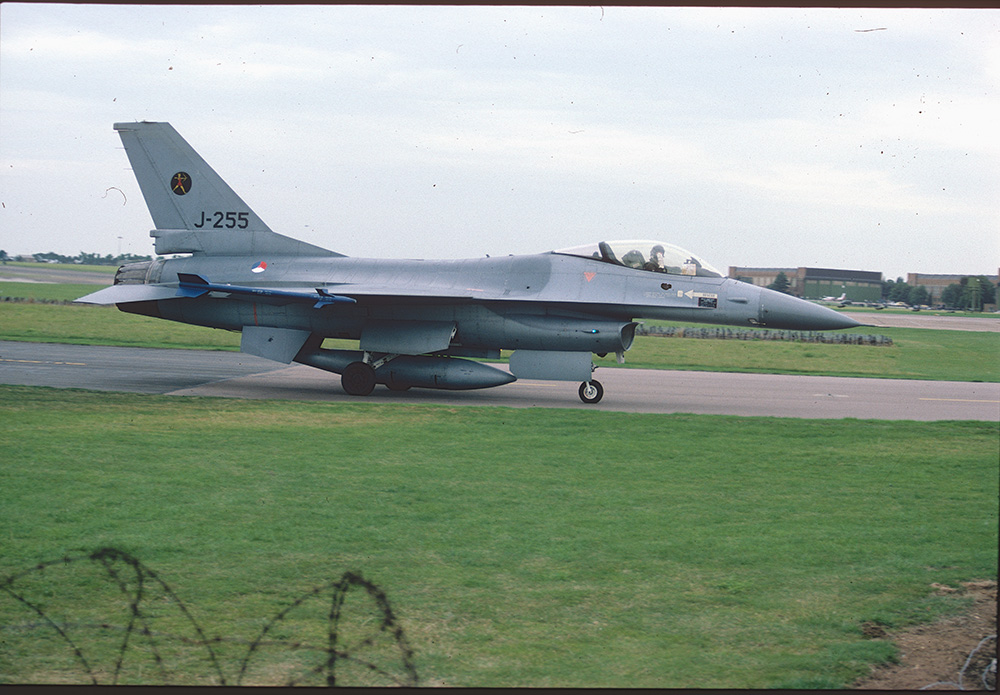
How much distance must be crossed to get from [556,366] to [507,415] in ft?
9.38

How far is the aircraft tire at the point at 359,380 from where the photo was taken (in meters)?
14.5

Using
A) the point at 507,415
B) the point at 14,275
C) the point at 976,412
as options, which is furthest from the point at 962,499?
the point at 14,275

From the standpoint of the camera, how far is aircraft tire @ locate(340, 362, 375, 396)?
14.5 meters

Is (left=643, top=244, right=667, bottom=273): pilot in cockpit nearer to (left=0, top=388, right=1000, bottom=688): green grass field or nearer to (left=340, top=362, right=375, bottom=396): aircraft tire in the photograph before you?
(left=0, top=388, right=1000, bottom=688): green grass field

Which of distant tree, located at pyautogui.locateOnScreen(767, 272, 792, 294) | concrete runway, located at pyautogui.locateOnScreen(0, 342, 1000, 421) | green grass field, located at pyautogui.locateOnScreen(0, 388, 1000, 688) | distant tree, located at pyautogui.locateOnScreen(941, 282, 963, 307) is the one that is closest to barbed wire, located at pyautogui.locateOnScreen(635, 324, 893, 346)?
concrete runway, located at pyautogui.locateOnScreen(0, 342, 1000, 421)

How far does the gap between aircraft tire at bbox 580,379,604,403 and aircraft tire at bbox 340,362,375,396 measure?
3813 millimetres

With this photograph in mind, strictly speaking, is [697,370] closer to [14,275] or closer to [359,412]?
[359,412]

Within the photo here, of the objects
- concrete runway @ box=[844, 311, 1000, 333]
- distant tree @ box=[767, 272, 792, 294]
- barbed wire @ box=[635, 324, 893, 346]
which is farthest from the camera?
barbed wire @ box=[635, 324, 893, 346]

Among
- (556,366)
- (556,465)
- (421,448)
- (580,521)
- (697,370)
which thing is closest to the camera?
(580,521)

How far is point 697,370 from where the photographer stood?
20312 mm

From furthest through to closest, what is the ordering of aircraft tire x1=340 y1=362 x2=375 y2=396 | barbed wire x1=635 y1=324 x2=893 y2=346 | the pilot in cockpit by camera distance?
barbed wire x1=635 y1=324 x2=893 y2=346
aircraft tire x1=340 y1=362 x2=375 y2=396
the pilot in cockpit

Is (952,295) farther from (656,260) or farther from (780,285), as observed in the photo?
(656,260)

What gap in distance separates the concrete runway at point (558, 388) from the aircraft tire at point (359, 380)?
0.19 metres

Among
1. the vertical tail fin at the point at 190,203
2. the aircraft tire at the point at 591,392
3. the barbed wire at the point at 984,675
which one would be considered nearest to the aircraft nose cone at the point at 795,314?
the aircraft tire at the point at 591,392
